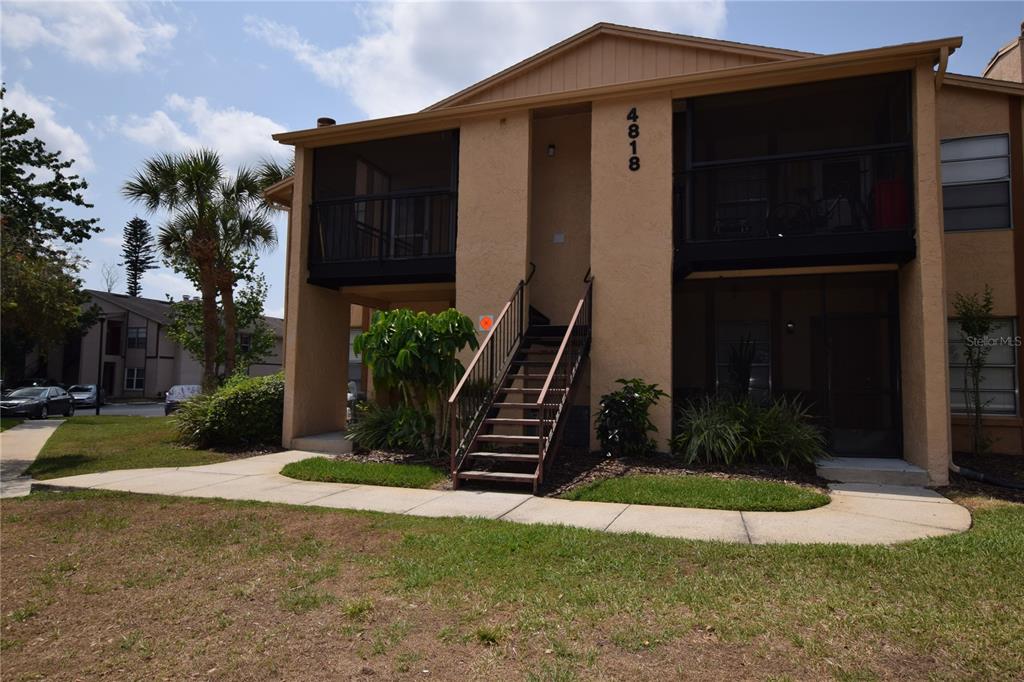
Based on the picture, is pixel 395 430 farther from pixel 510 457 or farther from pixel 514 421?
pixel 510 457

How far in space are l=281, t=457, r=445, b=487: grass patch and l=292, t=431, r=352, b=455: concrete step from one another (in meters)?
1.59

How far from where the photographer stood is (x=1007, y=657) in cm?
311

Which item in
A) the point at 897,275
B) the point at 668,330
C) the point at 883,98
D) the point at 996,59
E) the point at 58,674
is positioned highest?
the point at 996,59

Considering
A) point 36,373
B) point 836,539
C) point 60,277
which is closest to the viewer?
point 836,539

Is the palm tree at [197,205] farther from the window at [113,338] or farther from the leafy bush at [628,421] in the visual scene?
the window at [113,338]

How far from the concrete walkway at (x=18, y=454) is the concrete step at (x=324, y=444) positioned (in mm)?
3936

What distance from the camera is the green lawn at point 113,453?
9734 millimetres

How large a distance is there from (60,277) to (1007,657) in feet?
122

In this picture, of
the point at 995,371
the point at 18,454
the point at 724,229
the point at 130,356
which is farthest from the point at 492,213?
the point at 130,356

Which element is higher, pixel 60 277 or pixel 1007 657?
pixel 60 277

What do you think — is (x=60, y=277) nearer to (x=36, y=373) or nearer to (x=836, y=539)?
(x=36, y=373)

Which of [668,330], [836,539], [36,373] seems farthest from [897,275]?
[36,373]

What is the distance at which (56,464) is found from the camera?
1023 centimetres
